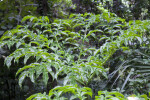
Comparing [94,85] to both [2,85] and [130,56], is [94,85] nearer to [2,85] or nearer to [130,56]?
[130,56]

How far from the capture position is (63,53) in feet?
4.81

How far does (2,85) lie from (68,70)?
1.22 m

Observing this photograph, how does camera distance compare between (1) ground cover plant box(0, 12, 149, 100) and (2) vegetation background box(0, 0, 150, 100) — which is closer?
(1) ground cover plant box(0, 12, 149, 100)

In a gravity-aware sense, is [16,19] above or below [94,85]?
above

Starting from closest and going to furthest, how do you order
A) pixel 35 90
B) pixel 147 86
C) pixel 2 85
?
pixel 147 86, pixel 2 85, pixel 35 90

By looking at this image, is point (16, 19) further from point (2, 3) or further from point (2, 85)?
point (2, 85)

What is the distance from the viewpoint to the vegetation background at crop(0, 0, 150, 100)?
1155mm

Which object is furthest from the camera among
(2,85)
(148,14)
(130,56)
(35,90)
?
(148,14)

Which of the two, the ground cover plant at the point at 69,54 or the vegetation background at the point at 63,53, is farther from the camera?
the vegetation background at the point at 63,53

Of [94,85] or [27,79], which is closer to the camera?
[27,79]

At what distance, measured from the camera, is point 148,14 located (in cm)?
355

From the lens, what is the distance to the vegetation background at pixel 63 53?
116 centimetres

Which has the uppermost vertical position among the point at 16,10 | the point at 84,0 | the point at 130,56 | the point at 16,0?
the point at 84,0

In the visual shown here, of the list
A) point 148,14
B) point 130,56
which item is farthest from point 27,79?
point 148,14
